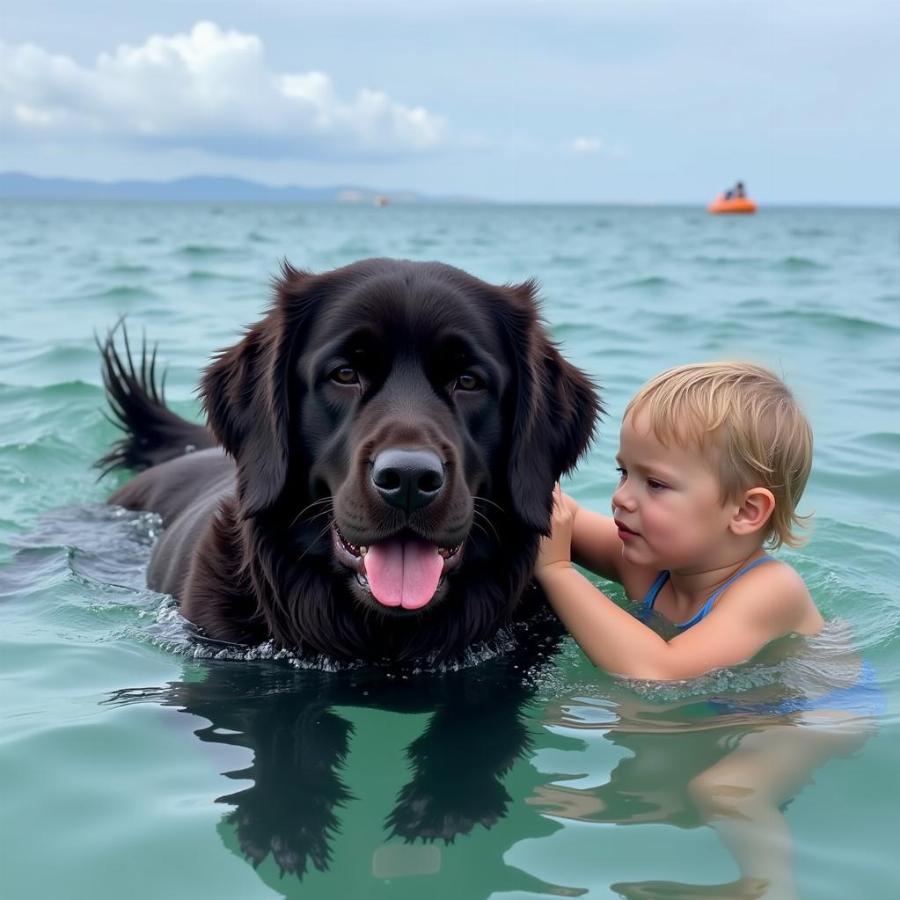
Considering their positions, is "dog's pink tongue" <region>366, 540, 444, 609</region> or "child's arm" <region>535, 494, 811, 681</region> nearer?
"dog's pink tongue" <region>366, 540, 444, 609</region>

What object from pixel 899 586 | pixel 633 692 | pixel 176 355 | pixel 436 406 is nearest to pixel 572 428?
pixel 436 406

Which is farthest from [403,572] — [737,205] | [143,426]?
[737,205]

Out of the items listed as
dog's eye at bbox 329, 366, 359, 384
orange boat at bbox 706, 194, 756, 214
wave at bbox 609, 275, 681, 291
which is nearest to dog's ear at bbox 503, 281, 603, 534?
dog's eye at bbox 329, 366, 359, 384

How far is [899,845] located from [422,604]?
1285mm

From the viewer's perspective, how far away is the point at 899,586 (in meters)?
4.55

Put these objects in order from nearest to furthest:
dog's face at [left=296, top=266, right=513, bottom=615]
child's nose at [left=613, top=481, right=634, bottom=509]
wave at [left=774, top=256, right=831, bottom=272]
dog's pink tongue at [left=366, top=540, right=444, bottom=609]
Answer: dog's face at [left=296, top=266, right=513, bottom=615], dog's pink tongue at [left=366, top=540, right=444, bottom=609], child's nose at [left=613, top=481, right=634, bottom=509], wave at [left=774, top=256, right=831, bottom=272]

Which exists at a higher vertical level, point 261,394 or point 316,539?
point 261,394

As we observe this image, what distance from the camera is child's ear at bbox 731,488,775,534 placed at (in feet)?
11.8

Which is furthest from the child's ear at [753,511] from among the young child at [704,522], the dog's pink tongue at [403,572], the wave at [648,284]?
the wave at [648,284]

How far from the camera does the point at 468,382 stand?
3.37m

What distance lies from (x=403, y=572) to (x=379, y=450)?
37 centimetres

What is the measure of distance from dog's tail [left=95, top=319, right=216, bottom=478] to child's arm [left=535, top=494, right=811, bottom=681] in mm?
2676

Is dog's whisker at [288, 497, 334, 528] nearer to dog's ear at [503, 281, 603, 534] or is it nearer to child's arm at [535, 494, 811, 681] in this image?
dog's ear at [503, 281, 603, 534]

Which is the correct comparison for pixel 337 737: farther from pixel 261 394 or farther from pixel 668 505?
pixel 668 505
